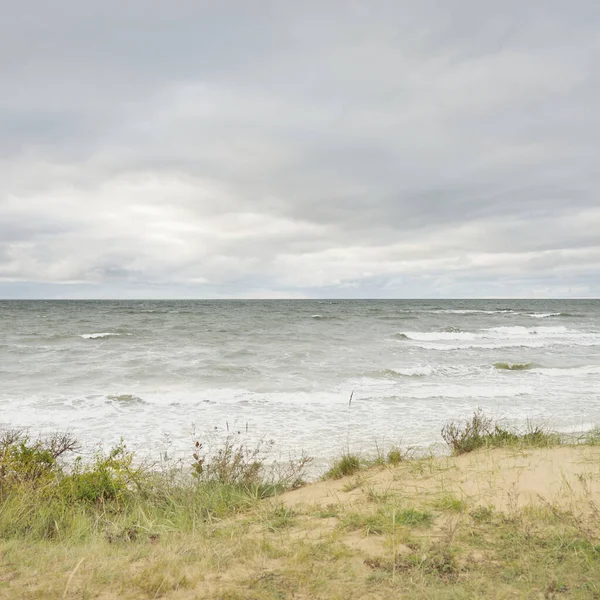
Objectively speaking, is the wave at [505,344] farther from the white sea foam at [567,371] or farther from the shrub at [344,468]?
the shrub at [344,468]

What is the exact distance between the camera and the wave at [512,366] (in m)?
19.7

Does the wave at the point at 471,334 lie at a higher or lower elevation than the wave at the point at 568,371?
higher

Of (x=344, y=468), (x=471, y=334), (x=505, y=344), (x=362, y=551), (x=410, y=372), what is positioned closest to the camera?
(x=362, y=551)

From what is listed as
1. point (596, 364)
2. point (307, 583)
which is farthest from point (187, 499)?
point (596, 364)

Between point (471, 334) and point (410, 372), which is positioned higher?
point (471, 334)

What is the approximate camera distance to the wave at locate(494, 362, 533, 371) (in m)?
19.7

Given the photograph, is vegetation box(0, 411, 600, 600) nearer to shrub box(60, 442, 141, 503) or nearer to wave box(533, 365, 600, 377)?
shrub box(60, 442, 141, 503)

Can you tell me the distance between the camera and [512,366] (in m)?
20.1

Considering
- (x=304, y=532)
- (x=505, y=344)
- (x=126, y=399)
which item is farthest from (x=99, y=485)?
(x=505, y=344)

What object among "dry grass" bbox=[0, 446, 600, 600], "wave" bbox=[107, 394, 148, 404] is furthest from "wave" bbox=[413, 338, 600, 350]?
"dry grass" bbox=[0, 446, 600, 600]

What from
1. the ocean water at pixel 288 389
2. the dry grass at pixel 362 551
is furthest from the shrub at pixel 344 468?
the ocean water at pixel 288 389

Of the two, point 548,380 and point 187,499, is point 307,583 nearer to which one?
point 187,499

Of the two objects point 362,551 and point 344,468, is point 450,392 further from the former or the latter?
point 362,551

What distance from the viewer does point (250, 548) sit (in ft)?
13.1
